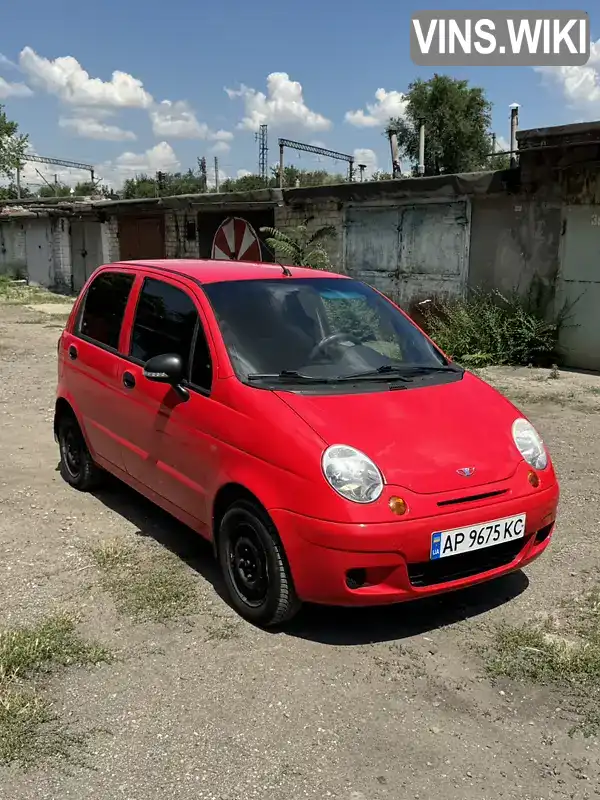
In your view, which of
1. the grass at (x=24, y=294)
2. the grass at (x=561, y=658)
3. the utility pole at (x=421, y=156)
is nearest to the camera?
the grass at (x=561, y=658)

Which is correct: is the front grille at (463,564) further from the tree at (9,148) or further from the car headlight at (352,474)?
the tree at (9,148)

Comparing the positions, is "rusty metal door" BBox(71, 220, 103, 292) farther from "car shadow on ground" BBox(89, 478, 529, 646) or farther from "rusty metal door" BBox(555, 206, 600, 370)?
"car shadow on ground" BBox(89, 478, 529, 646)

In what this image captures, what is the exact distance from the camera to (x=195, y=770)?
8.23 feet

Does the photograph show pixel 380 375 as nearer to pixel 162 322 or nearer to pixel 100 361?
pixel 162 322

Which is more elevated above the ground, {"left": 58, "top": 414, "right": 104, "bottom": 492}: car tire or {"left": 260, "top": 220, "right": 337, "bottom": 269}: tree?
{"left": 260, "top": 220, "right": 337, "bottom": 269}: tree

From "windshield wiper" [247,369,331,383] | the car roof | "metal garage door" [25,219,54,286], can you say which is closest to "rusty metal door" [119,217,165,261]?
"metal garage door" [25,219,54,286]

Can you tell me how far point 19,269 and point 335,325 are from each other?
25585 mm

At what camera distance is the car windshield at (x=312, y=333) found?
3709 millimetres

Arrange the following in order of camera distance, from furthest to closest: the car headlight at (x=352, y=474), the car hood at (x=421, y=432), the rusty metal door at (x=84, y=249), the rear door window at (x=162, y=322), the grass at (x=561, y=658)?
1. the rusty metal door at (x=84, y=249)
2. the rear door window at (x=162, y=322)
3. the car hood at (x=421, y=432)
4. the car headlight at (x=352, y=474)
5. the grass at (x=561, y=658)

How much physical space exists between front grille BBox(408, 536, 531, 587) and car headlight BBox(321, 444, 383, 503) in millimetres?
366

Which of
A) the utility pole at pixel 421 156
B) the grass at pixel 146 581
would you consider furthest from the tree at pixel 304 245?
the grass at pixel 146 581

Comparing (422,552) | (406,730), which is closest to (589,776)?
(406,730)

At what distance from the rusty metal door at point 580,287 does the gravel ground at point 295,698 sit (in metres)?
6.14

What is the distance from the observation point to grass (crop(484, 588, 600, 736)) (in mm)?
2924
